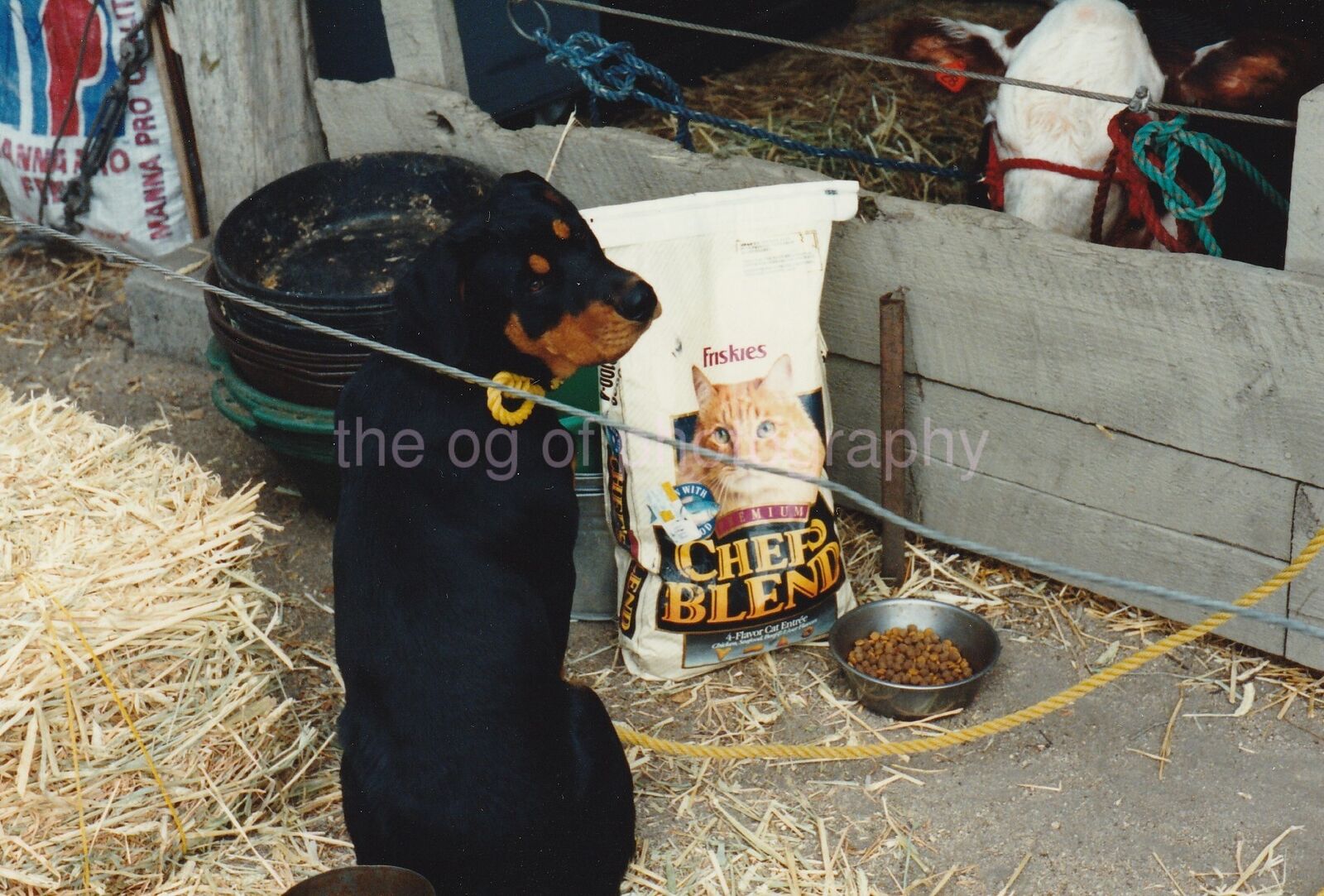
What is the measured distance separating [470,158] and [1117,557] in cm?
230

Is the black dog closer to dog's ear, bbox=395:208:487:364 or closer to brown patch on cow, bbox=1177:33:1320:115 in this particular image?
dog's ear, bbox=395:208:487:364

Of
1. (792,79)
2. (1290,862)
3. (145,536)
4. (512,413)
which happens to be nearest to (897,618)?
(1290,862)

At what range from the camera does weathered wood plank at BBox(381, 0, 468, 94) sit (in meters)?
4.00

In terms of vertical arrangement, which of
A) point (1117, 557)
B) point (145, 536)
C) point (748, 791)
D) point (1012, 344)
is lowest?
point (748, 791)

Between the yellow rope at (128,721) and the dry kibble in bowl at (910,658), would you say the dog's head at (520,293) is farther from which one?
the dry kibble in bowl at (910,658)

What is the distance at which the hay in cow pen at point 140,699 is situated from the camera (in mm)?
2564

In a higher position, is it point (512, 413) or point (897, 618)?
point (512, 413)

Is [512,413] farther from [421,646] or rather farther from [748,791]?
[748,791]

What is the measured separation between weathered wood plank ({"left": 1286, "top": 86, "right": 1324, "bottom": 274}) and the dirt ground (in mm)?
1081

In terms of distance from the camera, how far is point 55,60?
5059 mm

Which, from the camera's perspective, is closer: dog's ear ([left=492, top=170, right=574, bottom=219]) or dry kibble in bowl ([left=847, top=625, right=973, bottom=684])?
dog's ear ([left=492, top=170, right=574, bottom=219])

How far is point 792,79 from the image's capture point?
5723mm

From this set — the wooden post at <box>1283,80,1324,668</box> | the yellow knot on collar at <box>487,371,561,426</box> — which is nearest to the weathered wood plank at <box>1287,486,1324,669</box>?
the wooden post at <box>1283,80,1324,668</box>

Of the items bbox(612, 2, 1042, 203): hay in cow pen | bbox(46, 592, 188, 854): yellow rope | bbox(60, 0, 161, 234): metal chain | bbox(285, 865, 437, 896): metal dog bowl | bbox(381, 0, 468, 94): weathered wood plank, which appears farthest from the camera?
bbox(60, 0, 161, 234): metal chain
